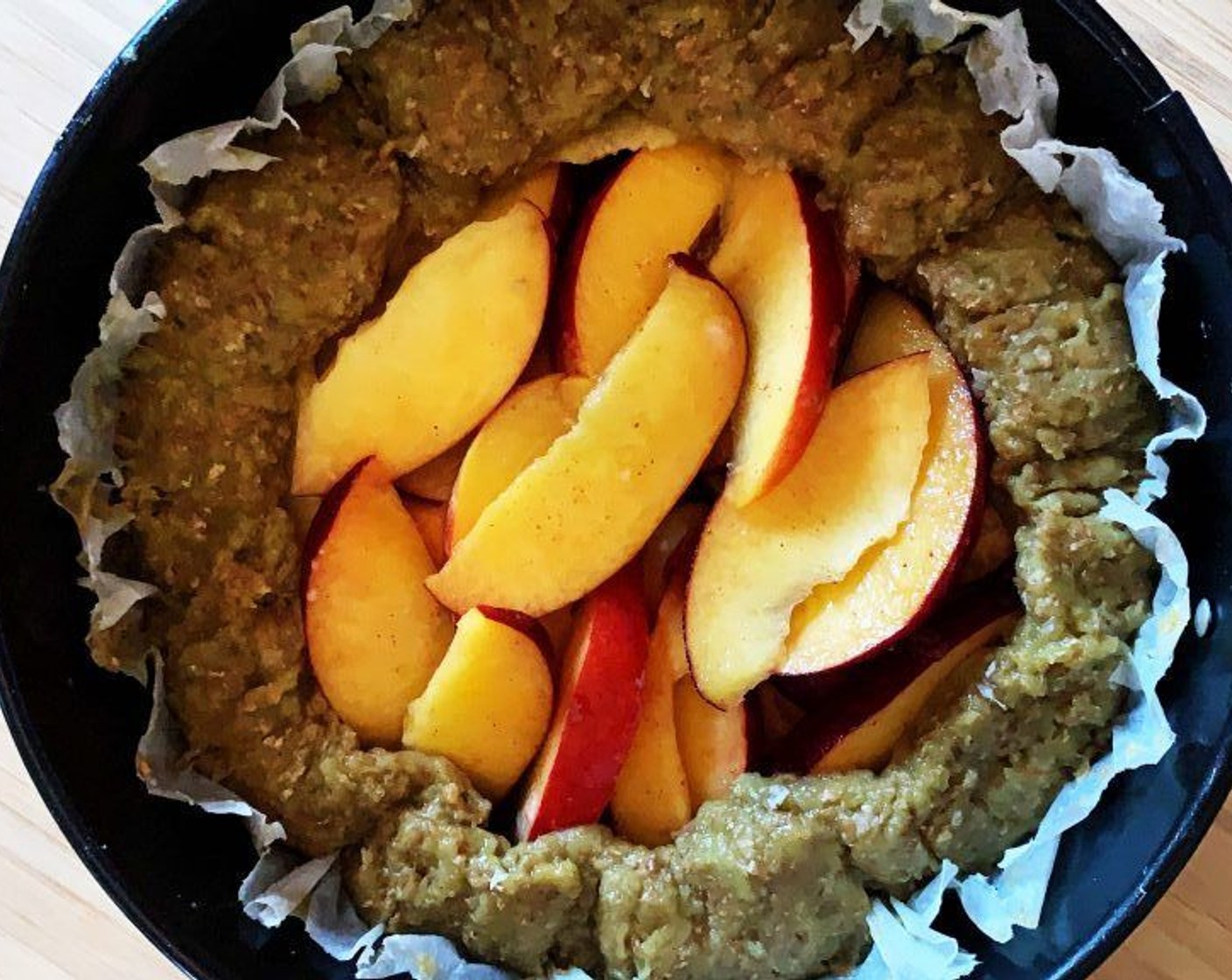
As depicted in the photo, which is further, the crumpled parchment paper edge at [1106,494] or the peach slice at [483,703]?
the peach slice at [483,703]

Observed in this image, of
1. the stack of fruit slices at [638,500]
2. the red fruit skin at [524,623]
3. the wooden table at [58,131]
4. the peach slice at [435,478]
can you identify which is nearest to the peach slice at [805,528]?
the stack of fruit slices at [638,500]

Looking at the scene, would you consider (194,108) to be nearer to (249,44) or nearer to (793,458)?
(249,44)

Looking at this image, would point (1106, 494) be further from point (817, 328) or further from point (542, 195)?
point (542, 195)

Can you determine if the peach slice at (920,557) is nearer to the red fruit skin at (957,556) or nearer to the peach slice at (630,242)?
the red fruit skin at (957,556)

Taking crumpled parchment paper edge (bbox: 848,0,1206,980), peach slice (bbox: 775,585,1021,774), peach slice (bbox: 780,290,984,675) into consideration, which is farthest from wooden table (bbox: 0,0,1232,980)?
peach slice (bbox: 775,585,1021,774)

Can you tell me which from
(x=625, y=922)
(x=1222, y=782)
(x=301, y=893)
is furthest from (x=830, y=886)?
(x=301, y=893)

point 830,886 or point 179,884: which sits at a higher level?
point 830,886

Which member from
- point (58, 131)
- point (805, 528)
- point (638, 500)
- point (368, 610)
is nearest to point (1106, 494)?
point (805, 528)
